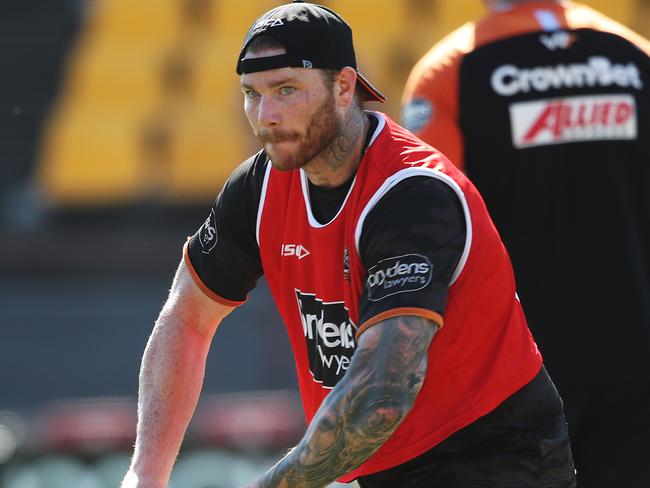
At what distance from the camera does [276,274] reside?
128 inches

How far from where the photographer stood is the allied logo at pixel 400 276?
2736 millimetres

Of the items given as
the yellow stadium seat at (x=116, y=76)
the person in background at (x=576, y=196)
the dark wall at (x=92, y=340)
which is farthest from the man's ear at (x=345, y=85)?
the yellow stadium seat at (x=116, y=76)

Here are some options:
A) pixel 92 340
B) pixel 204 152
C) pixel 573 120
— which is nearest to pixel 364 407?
pixel 573 120

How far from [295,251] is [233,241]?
0.94 ft

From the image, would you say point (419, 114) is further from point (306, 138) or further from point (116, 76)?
point (116, 76)

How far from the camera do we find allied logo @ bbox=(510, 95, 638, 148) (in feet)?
12.4

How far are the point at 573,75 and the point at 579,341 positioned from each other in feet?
2.63

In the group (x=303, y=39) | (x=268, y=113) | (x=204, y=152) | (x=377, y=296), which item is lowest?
(x=204, y=152)

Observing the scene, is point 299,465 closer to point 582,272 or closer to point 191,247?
point 191,247

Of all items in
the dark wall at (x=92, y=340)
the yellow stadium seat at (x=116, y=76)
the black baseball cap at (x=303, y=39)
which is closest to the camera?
the black baseball cap at (x=303, y=39)

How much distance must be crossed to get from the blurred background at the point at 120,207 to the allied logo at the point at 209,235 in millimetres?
3830

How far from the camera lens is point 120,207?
1128 centimetres

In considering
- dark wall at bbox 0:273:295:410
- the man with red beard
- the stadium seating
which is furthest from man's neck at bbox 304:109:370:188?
the stadium seating

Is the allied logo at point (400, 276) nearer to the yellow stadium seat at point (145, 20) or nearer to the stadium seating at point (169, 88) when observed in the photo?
the stadium seating at point (169, 88)
